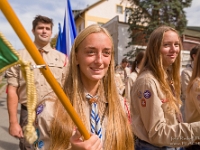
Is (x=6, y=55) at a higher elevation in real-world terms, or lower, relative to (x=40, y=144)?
higher

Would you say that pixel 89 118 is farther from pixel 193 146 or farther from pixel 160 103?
pixel 193 146

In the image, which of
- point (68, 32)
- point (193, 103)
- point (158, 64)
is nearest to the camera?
point (158, 64)

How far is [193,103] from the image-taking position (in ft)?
6.75

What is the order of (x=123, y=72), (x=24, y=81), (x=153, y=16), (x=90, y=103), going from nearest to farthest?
(x=90, y=103)
(x=24, y=81)
(x=123, y=72)
(x=153, y=16)

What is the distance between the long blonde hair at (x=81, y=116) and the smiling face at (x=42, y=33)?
54.9 inches

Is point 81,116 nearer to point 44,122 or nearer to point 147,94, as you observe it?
point 44,122

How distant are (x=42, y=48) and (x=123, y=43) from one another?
16763mm

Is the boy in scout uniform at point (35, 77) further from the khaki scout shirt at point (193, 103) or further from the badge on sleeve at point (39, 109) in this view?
the khaki scout shirt at point (193, 103)

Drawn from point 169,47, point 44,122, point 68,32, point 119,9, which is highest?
point 119,9

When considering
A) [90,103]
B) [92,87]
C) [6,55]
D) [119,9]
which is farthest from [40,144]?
[119,9]

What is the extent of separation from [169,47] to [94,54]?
3.19 ft

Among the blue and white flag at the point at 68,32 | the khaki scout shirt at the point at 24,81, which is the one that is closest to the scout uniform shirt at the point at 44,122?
the khaki scout shirt at the point at 24,81

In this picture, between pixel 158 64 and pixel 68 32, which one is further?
pixel 68 32

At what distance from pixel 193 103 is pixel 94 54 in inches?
50.8
